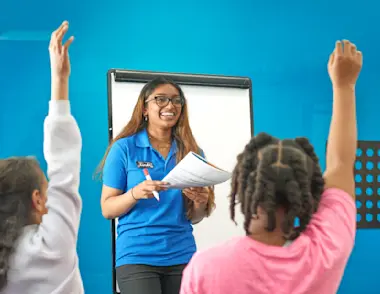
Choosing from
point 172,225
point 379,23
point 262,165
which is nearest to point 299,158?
point 262,165

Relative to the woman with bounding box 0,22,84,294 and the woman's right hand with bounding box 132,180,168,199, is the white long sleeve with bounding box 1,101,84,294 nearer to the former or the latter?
the woman with bounding box 0,22,84,294

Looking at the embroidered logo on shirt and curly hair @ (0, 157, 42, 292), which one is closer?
curly hair @ (0, 157, 42, 292)

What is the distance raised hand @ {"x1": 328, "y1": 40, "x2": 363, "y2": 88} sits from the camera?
42.3 inches

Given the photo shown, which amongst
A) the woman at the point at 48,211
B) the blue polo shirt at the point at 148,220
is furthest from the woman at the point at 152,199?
the woman at the point at 48,211

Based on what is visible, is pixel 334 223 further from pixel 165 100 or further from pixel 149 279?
pixel 165 100

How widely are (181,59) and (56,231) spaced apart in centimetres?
200

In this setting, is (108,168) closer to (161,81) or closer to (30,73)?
(161,81)

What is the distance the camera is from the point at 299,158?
39.0 inches

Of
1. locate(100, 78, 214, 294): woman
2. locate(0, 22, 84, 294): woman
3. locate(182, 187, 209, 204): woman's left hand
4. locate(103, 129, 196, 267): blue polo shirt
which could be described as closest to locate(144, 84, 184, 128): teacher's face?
locate(100, 78, 214, 294): woman

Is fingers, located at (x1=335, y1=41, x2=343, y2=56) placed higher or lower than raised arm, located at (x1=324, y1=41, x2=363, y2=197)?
higher

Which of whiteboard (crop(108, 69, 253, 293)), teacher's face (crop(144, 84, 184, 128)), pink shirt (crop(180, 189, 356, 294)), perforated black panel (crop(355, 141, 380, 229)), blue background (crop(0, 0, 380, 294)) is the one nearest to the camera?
pink shirt (crop(180, 189, 356, 294))

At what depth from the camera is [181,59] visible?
296 centimetres

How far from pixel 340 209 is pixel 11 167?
72 centimetres

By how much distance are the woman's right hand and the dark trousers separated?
0.83ft
